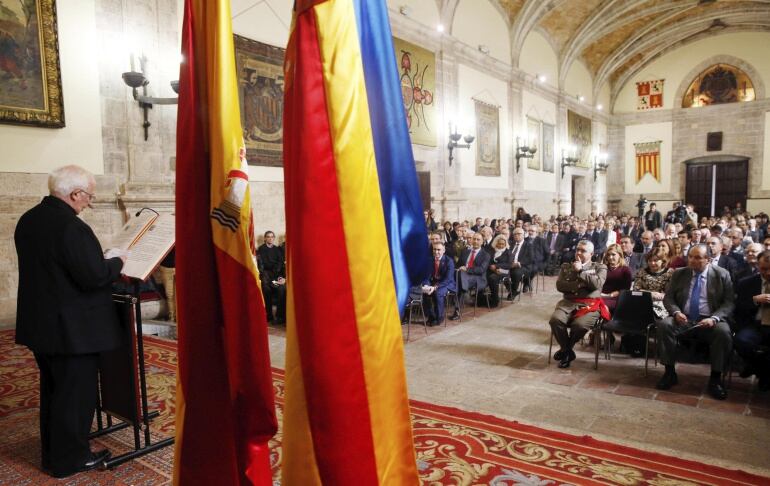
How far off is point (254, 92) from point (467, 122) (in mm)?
6796

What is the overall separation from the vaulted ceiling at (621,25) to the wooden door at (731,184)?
15.4ft

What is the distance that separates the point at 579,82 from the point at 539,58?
4301mm

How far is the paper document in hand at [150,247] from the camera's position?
2.71 metres

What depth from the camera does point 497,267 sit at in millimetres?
8359

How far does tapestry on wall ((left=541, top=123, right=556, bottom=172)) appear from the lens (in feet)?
58.6

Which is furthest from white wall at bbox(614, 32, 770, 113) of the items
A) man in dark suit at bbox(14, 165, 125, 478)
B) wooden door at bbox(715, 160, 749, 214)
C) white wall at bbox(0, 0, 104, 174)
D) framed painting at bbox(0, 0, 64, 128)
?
man in dark suit at bbox(14, 165, 125, 478)

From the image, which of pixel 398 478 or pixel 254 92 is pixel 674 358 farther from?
pixel 254 92

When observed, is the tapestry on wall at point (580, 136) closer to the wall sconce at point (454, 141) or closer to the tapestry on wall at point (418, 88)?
the wall sconce at point (454, 141)

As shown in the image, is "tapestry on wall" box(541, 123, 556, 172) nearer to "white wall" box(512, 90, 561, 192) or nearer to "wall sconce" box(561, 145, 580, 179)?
"white wall" box(512, 90, 561, 192)

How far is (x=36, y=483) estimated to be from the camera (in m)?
2.79

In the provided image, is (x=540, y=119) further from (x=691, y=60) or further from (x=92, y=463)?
(x=92, y=463)

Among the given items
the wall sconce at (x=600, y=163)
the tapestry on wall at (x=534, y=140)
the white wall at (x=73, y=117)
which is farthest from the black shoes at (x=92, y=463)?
the wall sconce at (x=600, y=163)

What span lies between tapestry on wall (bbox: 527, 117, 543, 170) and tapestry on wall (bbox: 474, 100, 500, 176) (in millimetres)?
2220

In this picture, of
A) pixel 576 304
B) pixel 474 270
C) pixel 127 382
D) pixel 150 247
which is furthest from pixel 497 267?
pixel 150 247
